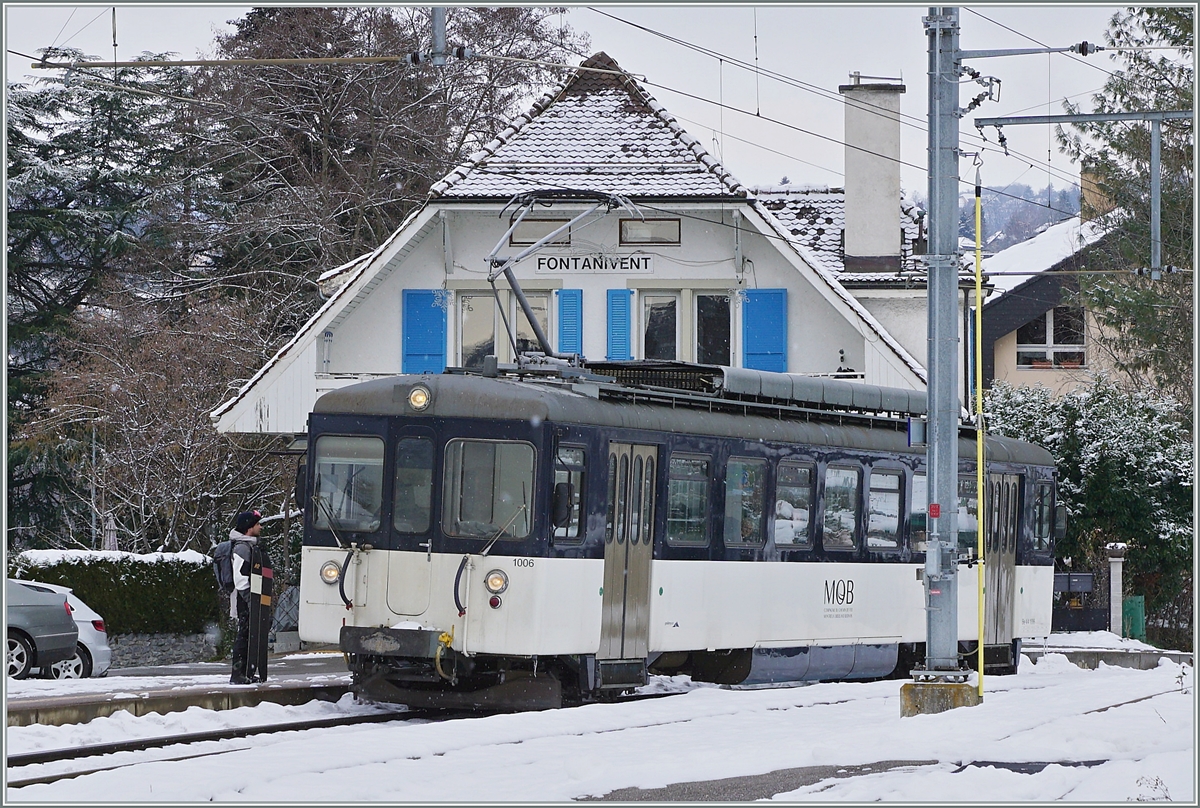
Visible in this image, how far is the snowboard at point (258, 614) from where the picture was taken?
16703mm

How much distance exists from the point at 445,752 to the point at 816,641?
25.8ft

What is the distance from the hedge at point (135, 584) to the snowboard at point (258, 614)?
751 cm

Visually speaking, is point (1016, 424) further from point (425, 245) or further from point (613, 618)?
point (613, 618)

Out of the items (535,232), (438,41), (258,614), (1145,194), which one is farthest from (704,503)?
(1145,194)

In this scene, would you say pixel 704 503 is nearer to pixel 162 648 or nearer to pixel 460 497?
pixel 460 497

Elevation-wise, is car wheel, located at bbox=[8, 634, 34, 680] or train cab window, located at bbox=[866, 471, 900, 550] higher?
train cab window, located at bbox=[866, 471, 900, 550]

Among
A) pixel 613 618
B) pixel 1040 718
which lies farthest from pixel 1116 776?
pixel 613 618

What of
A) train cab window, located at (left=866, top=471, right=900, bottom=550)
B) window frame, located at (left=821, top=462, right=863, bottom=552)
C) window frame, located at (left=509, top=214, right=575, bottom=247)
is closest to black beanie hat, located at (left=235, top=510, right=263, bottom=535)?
window frame, located at (left=821, top=462, right=863, bottom=552)

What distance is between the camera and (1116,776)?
982 centimetres

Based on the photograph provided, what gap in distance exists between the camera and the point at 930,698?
14797mm

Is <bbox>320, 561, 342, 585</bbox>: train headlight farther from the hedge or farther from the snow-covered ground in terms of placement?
the hedge

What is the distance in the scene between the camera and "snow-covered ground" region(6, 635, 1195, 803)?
9.72 m

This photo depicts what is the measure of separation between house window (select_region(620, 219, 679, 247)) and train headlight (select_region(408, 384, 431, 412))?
1440 centimetres

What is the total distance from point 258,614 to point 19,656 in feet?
9.96
